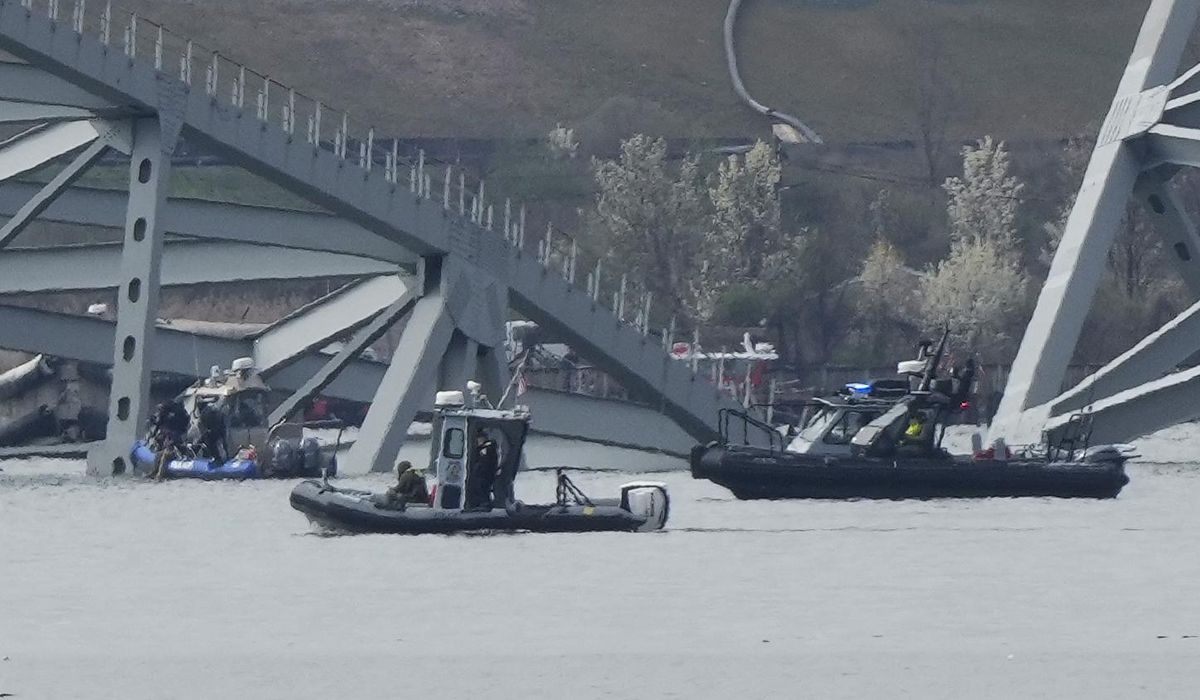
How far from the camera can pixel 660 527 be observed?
204 ft

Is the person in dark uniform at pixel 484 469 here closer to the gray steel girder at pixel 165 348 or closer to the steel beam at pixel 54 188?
the steel beam at pixel 54 188

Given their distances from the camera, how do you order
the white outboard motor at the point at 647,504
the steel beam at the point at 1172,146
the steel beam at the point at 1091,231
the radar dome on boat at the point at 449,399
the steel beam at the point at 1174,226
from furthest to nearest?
the steel beam at the point at 1174,226, the steel beam at the point at 1091,231, the steel beam at the point at 1172,146, the white outboard motor at the point at 647,504, the radar dome on boat at the point at 449,399

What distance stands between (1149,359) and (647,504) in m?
30.0

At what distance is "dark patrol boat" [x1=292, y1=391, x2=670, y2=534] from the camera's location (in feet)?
194

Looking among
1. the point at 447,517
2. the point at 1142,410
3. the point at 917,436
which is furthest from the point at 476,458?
the point at 1142,410

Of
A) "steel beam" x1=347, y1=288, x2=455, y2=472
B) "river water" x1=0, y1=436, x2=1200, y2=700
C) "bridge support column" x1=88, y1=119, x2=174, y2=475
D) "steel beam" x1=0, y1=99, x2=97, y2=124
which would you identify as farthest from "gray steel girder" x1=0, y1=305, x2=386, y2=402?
"river water" x1=0, y1=436, x2=1200, y2=700

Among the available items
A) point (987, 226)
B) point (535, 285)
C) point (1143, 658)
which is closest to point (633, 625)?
point (1143, 658)

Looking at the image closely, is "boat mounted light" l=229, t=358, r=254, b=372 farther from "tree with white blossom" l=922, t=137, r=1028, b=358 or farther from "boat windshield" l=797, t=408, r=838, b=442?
"tree with white blossom" l=922, t=137, r=1028, b=358

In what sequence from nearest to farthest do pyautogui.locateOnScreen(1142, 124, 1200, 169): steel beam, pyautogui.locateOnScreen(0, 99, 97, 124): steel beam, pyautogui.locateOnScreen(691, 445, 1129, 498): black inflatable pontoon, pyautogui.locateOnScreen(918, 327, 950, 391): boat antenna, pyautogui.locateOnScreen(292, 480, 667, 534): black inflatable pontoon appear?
pyautogui.locateOnScreen(292, 480, 667, 534): black inflatable pontoon, pyautogui.locateOnScreen(691, 445, 1129, 498): black inflatable pontoon, pyautogui.locateOnScreen(918, 327, 950, 391): boat antenna, pyautogui.locateOnScreen(0, 99, 97, 124): steel beam, pyautogui.locateOnScreen(1142, 124, 1200, 169): steel beam

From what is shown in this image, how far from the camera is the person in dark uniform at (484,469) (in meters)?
59.9

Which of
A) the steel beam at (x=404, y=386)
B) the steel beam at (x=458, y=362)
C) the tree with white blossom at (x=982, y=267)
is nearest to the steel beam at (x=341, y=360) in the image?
the steel beam at (x=404, y=386)

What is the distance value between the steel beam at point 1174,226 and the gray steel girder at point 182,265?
21.2m

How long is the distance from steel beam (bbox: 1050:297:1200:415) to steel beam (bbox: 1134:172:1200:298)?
3.05 meters

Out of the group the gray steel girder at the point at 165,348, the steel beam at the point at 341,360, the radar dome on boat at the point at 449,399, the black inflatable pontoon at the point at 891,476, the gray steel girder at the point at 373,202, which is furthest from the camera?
the gray steel girder at the point at 165,348
